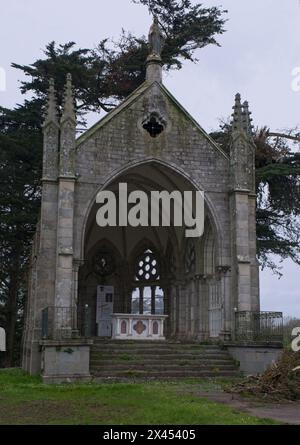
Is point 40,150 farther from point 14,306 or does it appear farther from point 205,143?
point 205,143

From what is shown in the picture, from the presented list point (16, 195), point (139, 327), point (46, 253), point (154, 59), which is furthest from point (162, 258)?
point (154, 59)

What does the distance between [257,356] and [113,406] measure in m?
8.22

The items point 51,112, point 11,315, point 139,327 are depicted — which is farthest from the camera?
point 11,315

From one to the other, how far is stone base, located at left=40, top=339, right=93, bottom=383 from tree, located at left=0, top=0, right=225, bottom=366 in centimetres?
1133

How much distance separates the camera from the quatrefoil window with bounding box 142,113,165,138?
21.4 metres

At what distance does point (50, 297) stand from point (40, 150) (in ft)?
37.2

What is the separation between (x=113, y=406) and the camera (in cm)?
1123

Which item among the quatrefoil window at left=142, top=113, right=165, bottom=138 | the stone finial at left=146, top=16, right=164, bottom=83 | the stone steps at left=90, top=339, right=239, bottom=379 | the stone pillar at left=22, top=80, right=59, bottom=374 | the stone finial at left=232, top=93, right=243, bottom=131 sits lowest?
the stone steps at left=90, top=339, right=239, bottom=379

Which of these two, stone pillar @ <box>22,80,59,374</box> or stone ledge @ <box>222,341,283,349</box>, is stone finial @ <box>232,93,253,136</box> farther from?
stone ledge @ <box>222,341,283,349</box>

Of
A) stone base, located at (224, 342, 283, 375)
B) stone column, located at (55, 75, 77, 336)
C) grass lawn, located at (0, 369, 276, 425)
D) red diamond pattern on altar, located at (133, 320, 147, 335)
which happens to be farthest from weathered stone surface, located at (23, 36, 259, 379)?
grass lawn, located at (0, 369, 276, 425)

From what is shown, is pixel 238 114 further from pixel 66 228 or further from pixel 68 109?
pixel 66 228

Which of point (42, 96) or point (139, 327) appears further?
point (42, 96)
